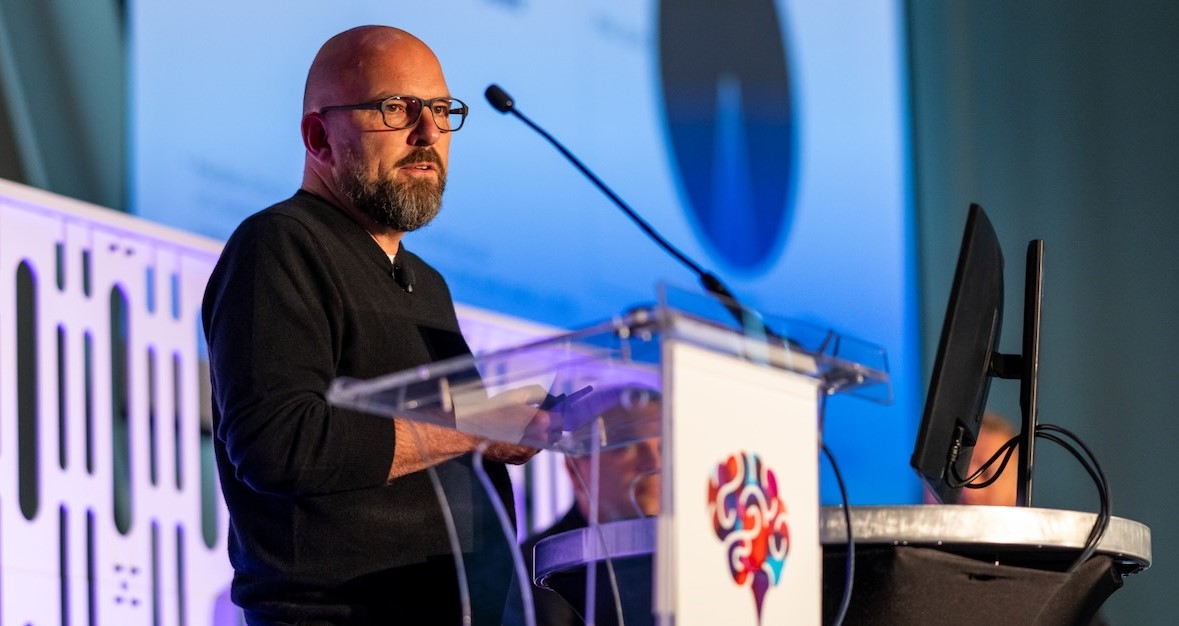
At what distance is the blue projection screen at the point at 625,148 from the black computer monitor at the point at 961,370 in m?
1.58

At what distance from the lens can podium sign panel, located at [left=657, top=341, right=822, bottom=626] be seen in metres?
1.23

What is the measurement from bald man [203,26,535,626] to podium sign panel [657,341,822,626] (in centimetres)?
36

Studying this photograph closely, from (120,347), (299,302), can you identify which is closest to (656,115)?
(120,347)

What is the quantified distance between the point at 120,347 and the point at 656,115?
181 centimetres

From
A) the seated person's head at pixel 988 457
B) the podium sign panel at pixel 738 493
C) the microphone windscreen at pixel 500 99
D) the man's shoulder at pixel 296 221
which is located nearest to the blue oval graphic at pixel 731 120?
the seated person's head at pixel 988 457

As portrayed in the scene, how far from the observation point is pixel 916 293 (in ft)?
16.0

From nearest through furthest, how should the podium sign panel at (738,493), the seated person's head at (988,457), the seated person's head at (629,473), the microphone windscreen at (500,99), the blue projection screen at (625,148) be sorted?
the podium sign panel at (738,493)
the seated person's head at (629,473)
the microphone windscreen at (500,99)
the blue projection screen at (625,148)
the seated person's head at (988,457)

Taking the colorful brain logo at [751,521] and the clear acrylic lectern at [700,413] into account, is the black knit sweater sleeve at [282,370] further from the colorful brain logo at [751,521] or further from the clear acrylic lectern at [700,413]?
the colorful brain logo at [751,521]

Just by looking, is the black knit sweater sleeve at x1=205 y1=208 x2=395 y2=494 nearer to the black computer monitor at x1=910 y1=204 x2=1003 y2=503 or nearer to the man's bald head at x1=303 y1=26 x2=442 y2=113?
the man's bald head at x1=303 y1=26 x2=442 y2=113

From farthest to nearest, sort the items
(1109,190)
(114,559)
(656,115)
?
(1109,190) < (656,115) < (114,559)

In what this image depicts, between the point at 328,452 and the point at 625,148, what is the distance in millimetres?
2396

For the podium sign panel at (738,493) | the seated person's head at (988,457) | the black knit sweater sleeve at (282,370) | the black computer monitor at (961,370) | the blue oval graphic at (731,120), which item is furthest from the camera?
the blue oval graphic at (731,120)

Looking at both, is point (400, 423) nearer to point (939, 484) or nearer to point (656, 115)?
point (939, 484)

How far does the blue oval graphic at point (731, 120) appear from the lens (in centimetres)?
423
